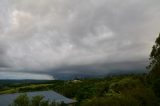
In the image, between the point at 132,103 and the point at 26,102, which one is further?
the point at 132,103

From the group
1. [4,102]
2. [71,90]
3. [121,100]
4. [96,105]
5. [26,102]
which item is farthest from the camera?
[71,90]

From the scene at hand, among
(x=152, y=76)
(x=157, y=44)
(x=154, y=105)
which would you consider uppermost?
(x=157, y=44)

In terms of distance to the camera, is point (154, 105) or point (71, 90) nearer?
point (154, 105)

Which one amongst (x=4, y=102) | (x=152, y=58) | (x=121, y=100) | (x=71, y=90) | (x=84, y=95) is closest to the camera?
(x=121, y=100)

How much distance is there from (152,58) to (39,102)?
33992 mm

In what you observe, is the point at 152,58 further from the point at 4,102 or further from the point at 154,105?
the point at 4,102

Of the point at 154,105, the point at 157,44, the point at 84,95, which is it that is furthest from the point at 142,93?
the point at 84,95

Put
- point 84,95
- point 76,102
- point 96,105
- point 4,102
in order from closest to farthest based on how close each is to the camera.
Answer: point 96,105
point 4,102
point 76,102
point 84,95

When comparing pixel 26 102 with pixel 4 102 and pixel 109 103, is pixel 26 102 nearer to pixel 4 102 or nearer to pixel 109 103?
pixel 109 103

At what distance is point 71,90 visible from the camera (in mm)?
101000

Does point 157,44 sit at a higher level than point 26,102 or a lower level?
higher

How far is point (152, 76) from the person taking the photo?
57.5 metres

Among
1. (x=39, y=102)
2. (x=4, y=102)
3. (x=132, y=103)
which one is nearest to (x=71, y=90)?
(x=4, y=102)

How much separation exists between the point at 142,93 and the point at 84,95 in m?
40.7
